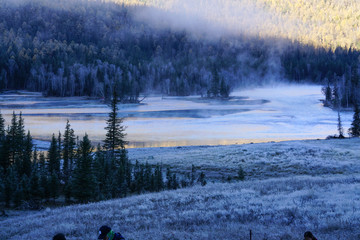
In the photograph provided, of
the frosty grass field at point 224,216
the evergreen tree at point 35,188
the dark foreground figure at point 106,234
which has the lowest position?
the evergreen tree at point 35,188

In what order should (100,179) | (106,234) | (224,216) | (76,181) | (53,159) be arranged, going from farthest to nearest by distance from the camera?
(53,159), (100,179), (76,181), (224,216), (106,234)

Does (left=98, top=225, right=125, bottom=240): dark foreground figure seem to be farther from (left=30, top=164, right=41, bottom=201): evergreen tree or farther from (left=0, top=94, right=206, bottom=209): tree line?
(left=30, top=164, right=41, bottom=201): evergreen tree

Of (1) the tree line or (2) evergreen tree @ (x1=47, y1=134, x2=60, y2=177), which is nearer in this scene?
(1) the tree line

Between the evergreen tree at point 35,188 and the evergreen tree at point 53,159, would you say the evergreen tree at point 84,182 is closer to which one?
the evergreen tree at point 35,188

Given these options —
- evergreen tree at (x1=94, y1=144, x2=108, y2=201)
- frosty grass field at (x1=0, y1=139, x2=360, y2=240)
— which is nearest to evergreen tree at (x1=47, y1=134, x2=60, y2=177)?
evergreen tree at (x1=94, y1=144, x2=108, y2=201)

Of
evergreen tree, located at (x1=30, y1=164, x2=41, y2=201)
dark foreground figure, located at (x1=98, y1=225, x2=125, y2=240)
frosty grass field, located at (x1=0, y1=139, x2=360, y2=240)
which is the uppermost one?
dark foreground figure, located at (x1=98, y1=225, x2=125, y2=240)

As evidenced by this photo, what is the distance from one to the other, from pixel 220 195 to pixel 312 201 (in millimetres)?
3943

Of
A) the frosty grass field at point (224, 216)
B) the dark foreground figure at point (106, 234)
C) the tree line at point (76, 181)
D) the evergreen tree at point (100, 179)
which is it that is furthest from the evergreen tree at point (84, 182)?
the dark foreground figure at point (106, 234)

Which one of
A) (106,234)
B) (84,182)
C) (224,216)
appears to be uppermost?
(106,234)

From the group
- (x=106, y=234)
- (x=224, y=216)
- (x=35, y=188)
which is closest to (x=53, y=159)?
(x=35, y=188)

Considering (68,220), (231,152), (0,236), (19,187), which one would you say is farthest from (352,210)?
(231,152)

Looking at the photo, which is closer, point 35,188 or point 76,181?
point 76,181

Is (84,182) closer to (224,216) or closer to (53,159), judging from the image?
(53,159)

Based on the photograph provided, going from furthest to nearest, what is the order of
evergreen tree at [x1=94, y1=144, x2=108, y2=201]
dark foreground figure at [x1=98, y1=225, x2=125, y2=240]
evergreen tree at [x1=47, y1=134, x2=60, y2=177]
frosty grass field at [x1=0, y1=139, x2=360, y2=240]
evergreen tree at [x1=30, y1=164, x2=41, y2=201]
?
evergreen tree at [x1=47, y1=134, x2=60, y2=177] < evergreen tree at [x1=94, y1=144, x2=108, y2=201] < evergreen tree at [x1=30, y1=164, x2=41, y2=201] < frosty grass field at [x1=0, y1=139, x2=360, y2=240] < dark foreground figure at [x1=98, y1=225, x2=125, y2=240]
